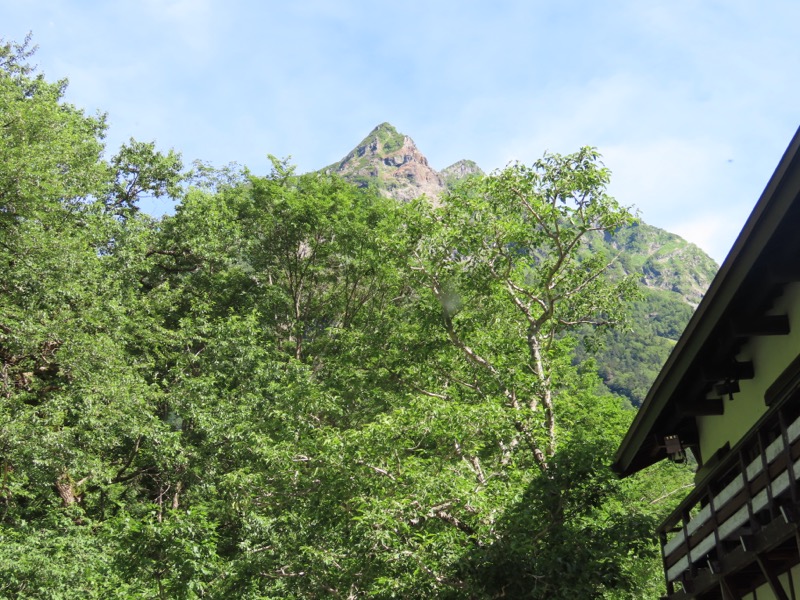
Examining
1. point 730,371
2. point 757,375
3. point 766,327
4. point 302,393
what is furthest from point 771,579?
point 302,393

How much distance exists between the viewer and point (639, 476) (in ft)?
76.0

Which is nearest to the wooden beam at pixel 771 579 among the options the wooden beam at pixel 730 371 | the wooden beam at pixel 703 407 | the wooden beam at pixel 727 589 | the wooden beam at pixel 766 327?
the wooden beam at pixel 727 589

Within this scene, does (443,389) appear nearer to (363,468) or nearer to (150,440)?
(363,468)

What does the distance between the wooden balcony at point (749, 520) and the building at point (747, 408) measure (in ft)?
0.04

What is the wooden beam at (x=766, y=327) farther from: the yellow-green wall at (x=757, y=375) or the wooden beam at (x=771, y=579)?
the wooden beam at (x=771, y=579)

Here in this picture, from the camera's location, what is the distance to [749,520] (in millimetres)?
7293

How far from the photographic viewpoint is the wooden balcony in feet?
20.6

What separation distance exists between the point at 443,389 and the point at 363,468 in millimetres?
4338

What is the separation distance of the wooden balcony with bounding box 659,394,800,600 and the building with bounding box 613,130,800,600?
1 centimetres

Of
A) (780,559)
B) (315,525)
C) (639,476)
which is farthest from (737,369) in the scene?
(639,476)

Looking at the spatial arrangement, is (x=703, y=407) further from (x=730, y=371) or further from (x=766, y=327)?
(x=766, y=327)

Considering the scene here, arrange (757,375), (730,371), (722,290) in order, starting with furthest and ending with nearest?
(730,371) → (757,375) → (722,290)

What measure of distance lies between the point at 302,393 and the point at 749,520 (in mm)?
15521

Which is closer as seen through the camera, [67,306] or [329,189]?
[67,306]
